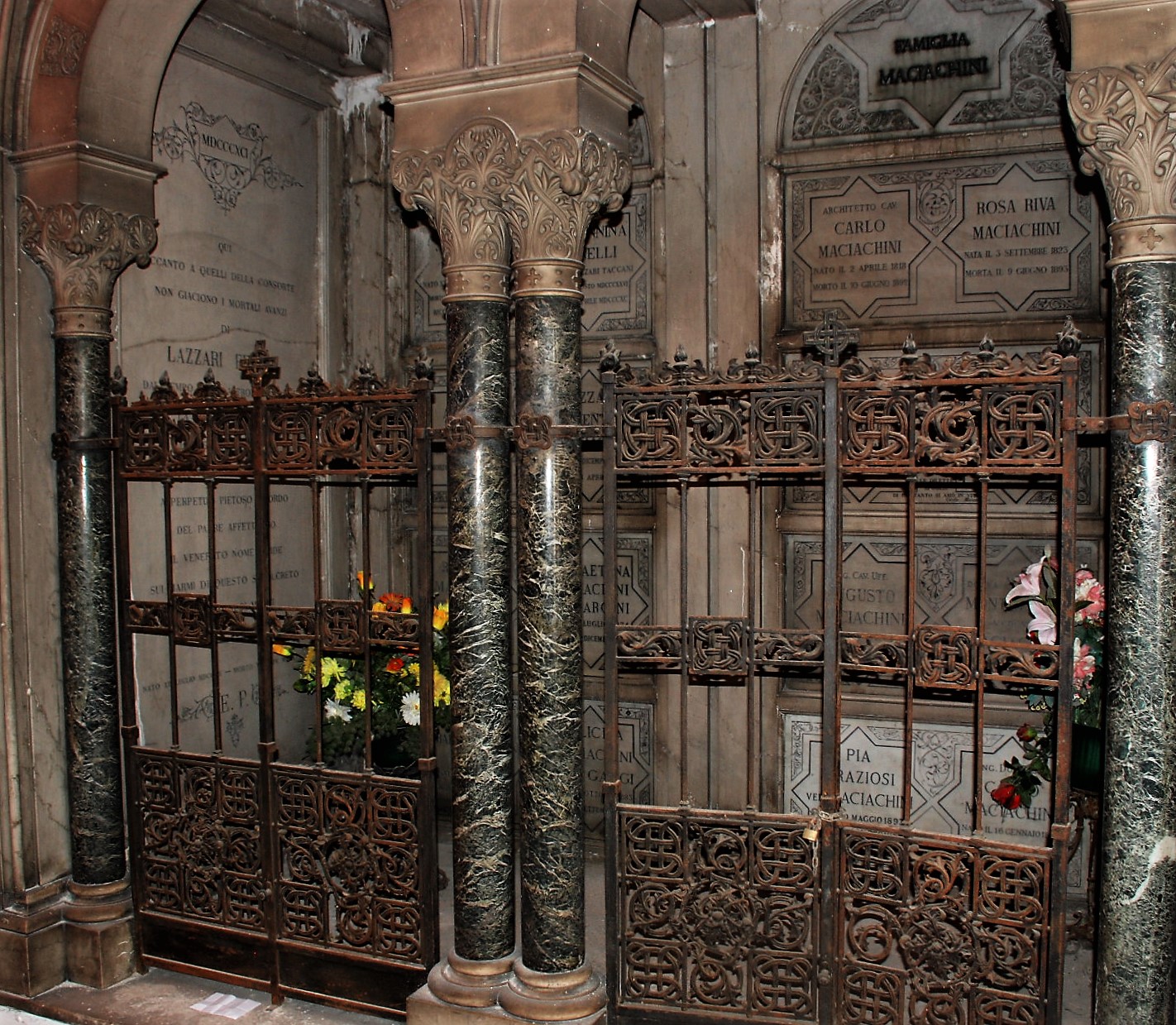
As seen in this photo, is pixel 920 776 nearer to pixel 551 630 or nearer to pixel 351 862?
pixel 551 630

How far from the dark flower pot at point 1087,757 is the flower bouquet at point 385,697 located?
8.36 feet

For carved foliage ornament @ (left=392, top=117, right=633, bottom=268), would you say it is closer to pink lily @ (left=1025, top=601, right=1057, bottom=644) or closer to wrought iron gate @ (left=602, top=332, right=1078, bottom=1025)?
wrought iron gate @ (left=602, top=332, right=1078, bottom=1025)

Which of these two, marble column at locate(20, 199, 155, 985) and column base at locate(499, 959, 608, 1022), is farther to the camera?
marble column at locate(20, 199, 155, 985)

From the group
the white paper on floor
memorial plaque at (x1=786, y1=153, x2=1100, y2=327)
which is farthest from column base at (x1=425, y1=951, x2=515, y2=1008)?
memorial plaque at (x1=786, y1=153, x2=1100, y2=327)

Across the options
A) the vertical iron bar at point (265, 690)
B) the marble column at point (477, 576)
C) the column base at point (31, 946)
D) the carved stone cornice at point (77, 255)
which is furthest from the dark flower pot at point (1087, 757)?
the carved stone cornice at point (77, 255)

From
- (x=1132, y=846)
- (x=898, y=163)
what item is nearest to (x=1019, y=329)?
(x=898, y=163)

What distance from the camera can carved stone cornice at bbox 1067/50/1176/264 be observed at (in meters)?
2.87

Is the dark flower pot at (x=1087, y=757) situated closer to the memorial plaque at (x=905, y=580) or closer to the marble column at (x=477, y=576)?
the memorial plaque at (x=905, y=580)

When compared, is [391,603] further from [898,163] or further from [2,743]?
[898,163]

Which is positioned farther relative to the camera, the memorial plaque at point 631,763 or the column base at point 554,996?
the memorial plaque at point 631,763

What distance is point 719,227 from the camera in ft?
16.6

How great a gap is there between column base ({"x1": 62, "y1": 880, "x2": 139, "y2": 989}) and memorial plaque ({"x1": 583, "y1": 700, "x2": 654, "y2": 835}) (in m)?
2.08

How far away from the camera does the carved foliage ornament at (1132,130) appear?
287 centimetres

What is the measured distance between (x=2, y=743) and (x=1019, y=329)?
438 cm
